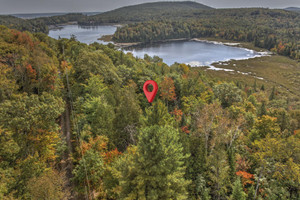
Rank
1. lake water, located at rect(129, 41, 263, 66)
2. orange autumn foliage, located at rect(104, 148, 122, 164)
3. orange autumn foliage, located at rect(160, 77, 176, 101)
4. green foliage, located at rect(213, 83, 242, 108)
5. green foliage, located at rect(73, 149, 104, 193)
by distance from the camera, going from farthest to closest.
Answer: lake water, located at rect(129, 41, 263, 66) → green foliage, located at rect(213, 83, 242, 108) → orange autumn foliage, located at rect(160, 77, 176, 101) → orange autumn foliage, located at rect(104, 148, 122, 164) → green foliage, located at rect(73, 149, 104, 193)

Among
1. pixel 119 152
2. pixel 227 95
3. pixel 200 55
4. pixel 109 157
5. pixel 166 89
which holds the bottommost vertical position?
pixel 119 152

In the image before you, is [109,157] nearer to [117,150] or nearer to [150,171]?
[117,150]

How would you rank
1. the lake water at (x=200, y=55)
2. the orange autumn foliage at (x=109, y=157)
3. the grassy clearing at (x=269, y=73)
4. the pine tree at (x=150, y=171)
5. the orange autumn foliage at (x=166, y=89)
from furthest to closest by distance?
the lake water at (x=200, y=55)
the grassy clearing at (x=269, y=73)
the orange autumn foliage at (x=166, y=89)
the orange autumn foliage at (x=109, y=157)
the pine tree at (x=150, y=171)

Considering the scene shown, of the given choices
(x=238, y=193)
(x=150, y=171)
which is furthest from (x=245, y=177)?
(x=150, y=171)

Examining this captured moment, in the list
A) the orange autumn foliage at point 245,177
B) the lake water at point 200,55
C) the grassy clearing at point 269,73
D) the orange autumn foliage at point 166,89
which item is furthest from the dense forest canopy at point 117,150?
the lake water at point 200,55

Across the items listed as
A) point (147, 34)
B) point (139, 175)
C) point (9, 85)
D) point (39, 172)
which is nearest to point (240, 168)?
point (139, 175)

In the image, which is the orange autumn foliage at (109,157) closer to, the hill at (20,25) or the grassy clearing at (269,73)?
the grassy clearing at (269,73)

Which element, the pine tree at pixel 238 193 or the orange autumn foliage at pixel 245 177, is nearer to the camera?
the pine tree at pixel 238 193

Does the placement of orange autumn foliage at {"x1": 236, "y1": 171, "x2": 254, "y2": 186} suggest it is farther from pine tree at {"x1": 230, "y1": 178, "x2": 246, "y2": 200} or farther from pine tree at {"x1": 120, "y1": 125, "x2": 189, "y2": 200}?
pine tree at {"x1": 120, "y1": 125, "x2": 189, "y2": 200}

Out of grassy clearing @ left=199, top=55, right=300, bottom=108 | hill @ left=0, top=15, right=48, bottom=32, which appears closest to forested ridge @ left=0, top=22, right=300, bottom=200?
grassy clearing @ left=199, top=55, right=300, bottom=108

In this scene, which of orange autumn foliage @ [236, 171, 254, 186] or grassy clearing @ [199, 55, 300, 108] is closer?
orange autumn foliage @ [236, 171, 254, 186]

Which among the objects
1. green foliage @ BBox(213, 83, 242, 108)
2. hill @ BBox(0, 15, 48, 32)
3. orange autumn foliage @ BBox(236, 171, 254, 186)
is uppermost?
hill @ BBox(0, 15, 48, 32)

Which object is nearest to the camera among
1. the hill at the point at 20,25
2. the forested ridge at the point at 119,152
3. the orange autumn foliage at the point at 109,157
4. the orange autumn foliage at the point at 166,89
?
→ the forested ridge at the point at 119,152
